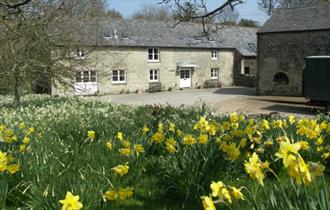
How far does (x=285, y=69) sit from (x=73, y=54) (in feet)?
62.7

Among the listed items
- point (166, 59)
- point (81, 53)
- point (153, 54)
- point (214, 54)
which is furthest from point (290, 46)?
point (81, 53)

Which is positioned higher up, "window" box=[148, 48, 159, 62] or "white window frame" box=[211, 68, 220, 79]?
"window" box=[148, 48, 159, 62]

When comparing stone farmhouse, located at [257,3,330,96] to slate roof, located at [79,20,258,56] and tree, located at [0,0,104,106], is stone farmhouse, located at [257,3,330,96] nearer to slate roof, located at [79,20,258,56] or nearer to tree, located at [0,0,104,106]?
slate roof, located at [79,20,258,56]

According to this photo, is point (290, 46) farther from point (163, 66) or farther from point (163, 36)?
point (163, 36)

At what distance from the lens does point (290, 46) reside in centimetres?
2945

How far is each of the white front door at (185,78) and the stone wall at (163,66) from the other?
0.52 m

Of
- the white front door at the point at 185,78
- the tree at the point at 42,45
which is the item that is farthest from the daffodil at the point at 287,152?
the white front door at the point at 185,78

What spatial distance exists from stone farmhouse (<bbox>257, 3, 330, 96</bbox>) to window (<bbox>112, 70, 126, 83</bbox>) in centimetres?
1289

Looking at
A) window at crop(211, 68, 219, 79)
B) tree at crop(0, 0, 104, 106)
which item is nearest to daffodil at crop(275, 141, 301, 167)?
tree at crop(0, 0, 104, 106)

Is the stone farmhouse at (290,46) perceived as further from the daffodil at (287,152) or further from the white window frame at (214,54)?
the daffodil at (287,152)

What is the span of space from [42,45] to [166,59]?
1050 inches

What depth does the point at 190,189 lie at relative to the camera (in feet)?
15.0

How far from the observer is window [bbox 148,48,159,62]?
1513 inches

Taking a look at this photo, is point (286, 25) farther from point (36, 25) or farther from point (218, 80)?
point (36, 25)
